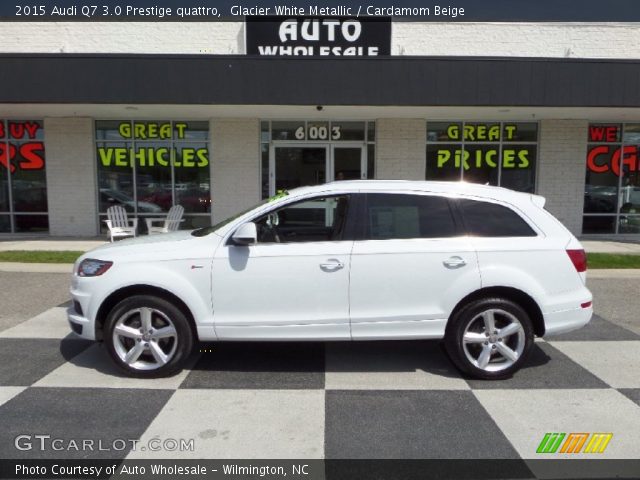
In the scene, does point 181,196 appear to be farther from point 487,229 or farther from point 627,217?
point 627,217

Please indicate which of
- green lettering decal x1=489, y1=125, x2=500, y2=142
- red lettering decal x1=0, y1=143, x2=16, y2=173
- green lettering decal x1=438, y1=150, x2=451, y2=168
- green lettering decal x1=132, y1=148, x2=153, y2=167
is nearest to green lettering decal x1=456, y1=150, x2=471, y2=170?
green lettering decal x1=438, y1=150, x2=451, y2=168

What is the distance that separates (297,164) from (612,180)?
8747mm

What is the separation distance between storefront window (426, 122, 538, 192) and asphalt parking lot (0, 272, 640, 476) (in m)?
8.60

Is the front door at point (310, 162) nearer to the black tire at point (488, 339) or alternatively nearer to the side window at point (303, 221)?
the side window at point (303, 221)

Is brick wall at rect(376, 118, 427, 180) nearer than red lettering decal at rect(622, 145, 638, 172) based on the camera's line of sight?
Yes

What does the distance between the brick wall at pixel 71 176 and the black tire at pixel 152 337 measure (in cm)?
1024

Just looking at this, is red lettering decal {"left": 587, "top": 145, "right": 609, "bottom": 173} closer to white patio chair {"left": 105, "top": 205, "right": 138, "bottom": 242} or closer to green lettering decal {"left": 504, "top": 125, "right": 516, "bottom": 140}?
green lettering decal {"left": 504, "top": 125, "right": 516, "bottom": 140}

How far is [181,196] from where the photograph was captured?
1365 cm

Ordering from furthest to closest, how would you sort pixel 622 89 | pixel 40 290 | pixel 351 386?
pixel 622 89 → pixel 40 290 → pixel 351 386

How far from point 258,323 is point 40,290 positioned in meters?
5.26

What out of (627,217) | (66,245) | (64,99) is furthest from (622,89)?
(66,245)

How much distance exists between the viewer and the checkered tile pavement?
11.1ft

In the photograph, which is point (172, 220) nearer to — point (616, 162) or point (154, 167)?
point (154, 167)

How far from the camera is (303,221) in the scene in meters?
4.66
